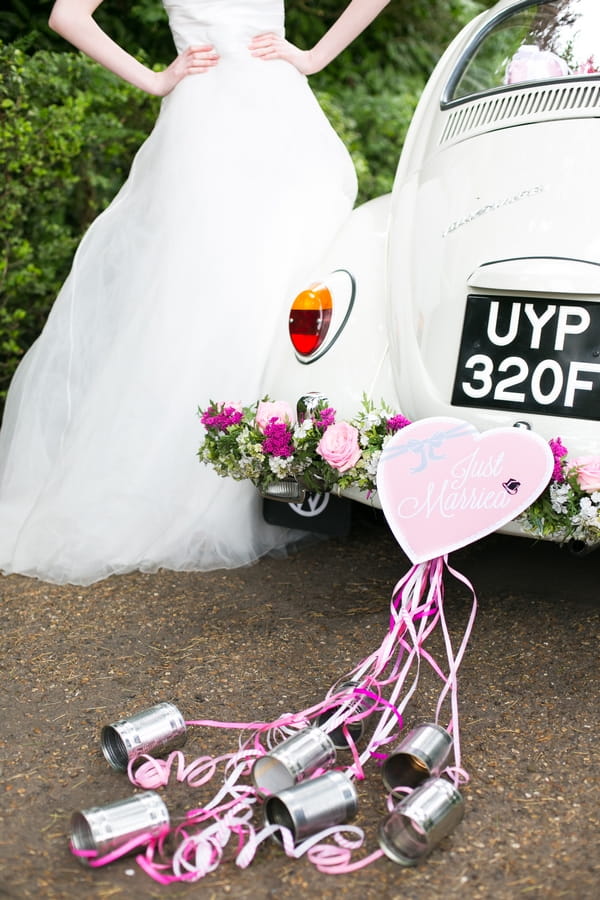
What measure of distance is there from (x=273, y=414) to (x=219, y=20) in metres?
1.86

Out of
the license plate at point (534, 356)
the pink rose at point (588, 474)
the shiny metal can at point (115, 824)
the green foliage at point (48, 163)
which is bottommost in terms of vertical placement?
the shiny metal can at point (115, 824)

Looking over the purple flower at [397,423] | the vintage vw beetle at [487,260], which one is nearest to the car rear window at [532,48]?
the vintage vw beetle at [487,260]

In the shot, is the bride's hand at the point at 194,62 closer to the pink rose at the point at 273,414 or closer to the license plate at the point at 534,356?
the pink rose at the point at 273,414

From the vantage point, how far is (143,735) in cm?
245

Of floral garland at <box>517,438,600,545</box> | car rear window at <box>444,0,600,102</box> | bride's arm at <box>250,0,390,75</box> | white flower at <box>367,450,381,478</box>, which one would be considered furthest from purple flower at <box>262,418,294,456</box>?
bride's arm at <box>250,0,390,75</box>

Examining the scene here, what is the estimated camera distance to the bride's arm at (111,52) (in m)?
3.98

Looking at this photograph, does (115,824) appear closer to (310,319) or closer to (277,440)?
(277,440)

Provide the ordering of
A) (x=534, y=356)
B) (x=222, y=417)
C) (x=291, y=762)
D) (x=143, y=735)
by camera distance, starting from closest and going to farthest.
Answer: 1. (x=291, y=762)
2. (x=143, y=735)
3. (x=534, y=356)
4. (x=222, y=417)

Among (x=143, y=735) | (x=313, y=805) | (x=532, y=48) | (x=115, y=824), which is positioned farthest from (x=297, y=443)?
(x=532, y=48)

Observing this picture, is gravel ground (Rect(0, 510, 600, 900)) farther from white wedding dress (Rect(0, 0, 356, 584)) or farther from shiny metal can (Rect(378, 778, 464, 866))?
white wedding dress (Rect(0, 0, 356, 584))

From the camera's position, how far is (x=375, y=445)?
113 inches

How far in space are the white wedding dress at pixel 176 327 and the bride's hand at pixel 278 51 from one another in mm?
40

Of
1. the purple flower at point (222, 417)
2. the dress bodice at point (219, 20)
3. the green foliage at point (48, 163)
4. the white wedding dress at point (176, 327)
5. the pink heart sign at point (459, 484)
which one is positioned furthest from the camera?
the green foliage at point (48, 163)

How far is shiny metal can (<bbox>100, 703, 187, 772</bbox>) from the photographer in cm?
243
